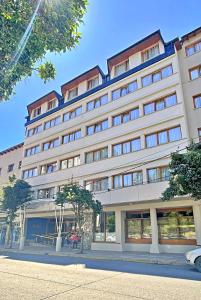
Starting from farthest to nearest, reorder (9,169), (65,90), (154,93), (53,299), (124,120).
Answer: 1. (9,169)
2. (65,90)
3. (124,120)
4. (154,93)
5. (53,299)

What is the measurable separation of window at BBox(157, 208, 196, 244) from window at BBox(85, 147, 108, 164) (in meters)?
7.43

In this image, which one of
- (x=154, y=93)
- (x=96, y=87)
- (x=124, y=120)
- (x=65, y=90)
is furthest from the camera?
(x=65, y=90)

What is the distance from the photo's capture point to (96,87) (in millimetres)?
27406

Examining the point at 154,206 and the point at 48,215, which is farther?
the point at 48,215

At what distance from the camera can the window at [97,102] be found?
26.4 metres

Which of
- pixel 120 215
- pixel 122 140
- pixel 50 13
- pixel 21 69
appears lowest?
pixel 120 215

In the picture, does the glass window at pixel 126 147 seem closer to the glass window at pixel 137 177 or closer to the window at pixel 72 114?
the glass window at pixel 137 177

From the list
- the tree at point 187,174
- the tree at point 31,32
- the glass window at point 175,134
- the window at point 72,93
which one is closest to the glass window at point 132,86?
the glass window at point 175,134

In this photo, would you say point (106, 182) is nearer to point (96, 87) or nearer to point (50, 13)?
point (96, 87)

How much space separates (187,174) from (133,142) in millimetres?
10079

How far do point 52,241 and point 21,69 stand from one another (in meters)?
25.6

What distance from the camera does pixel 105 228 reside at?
23375 millimetres

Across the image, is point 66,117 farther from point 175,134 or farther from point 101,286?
point 101,286

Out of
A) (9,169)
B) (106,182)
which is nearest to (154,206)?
(106,182)
